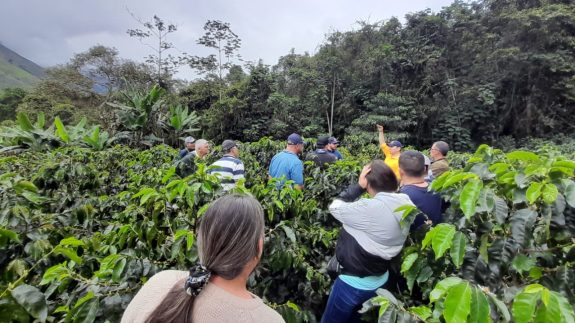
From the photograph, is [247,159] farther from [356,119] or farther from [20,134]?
[356,119]

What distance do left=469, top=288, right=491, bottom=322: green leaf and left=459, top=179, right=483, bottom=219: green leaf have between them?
41 cm

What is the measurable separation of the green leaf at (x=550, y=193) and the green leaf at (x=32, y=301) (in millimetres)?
1691

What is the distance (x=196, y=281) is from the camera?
3.24ft

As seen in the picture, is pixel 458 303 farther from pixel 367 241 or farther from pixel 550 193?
pixel 367 241

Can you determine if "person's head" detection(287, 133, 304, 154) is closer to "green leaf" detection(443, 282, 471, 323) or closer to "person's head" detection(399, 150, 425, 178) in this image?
"person's head" detection(399, 150, 425, 178)

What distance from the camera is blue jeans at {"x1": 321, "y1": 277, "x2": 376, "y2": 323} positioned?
2.27 meters

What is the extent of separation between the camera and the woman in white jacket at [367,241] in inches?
84.9

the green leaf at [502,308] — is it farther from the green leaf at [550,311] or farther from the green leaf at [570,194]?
the green leaf at [570,194]

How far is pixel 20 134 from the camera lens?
27.2 ft

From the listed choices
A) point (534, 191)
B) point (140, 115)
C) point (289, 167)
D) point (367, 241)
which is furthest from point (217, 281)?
point (140, 115)

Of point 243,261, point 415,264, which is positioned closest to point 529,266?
point 415,264

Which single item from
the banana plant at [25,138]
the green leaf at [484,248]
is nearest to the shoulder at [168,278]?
the green leaf at [484,248]

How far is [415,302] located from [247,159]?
4766 mm

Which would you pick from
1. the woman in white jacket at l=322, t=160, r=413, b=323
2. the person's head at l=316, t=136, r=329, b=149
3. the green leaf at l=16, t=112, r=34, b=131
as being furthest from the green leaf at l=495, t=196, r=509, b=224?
the green leaf at l=16, t=112, r=34, b=131
